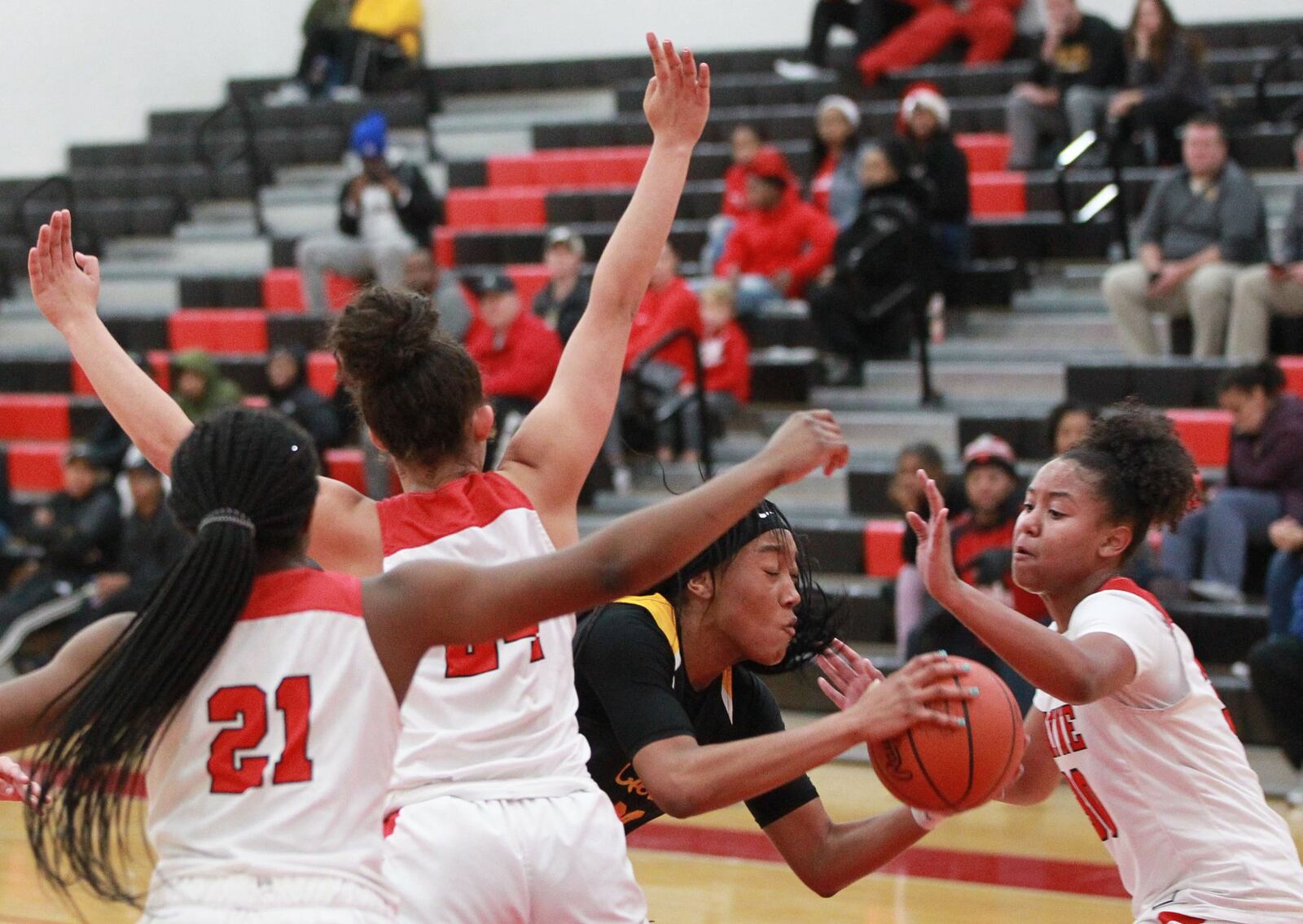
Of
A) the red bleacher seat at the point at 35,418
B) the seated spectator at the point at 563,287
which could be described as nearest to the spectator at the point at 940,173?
the seated spectator at the point at 563,287

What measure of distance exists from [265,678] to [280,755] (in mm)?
99

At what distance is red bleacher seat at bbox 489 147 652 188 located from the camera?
12.3 metres

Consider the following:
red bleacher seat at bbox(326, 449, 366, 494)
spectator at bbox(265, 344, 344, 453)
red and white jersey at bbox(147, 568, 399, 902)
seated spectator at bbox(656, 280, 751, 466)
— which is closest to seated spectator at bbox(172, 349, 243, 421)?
spectator at bbox(265, 344, 344, 453)

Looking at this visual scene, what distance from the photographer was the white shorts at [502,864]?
8.54 feet

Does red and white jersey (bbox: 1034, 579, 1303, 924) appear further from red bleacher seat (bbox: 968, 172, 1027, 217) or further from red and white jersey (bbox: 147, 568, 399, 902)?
red bleacher seat (bbox: 968, 172, 1027, 217)

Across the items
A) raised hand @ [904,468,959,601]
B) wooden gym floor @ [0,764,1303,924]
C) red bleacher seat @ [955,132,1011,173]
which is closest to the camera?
raised hand @ [904,468,959,601]

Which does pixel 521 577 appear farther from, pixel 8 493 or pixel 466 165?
pixel 466 165

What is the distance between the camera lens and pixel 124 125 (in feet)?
50.4

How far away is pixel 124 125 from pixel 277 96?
4.74 feet

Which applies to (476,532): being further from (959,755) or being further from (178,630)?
(959,755)

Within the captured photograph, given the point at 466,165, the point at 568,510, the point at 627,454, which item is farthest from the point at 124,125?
the point at 568,510

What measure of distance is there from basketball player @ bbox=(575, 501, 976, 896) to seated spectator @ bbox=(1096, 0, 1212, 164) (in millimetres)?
7238

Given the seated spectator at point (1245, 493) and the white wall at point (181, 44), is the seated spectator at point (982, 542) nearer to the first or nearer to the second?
the seated spectator at point (1245, 493)

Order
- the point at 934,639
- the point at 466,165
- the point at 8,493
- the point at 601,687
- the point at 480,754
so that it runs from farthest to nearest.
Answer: the point at 466,165, the point at 8,493, the point at 934,639, the point at 601,687, the point at 480,754
